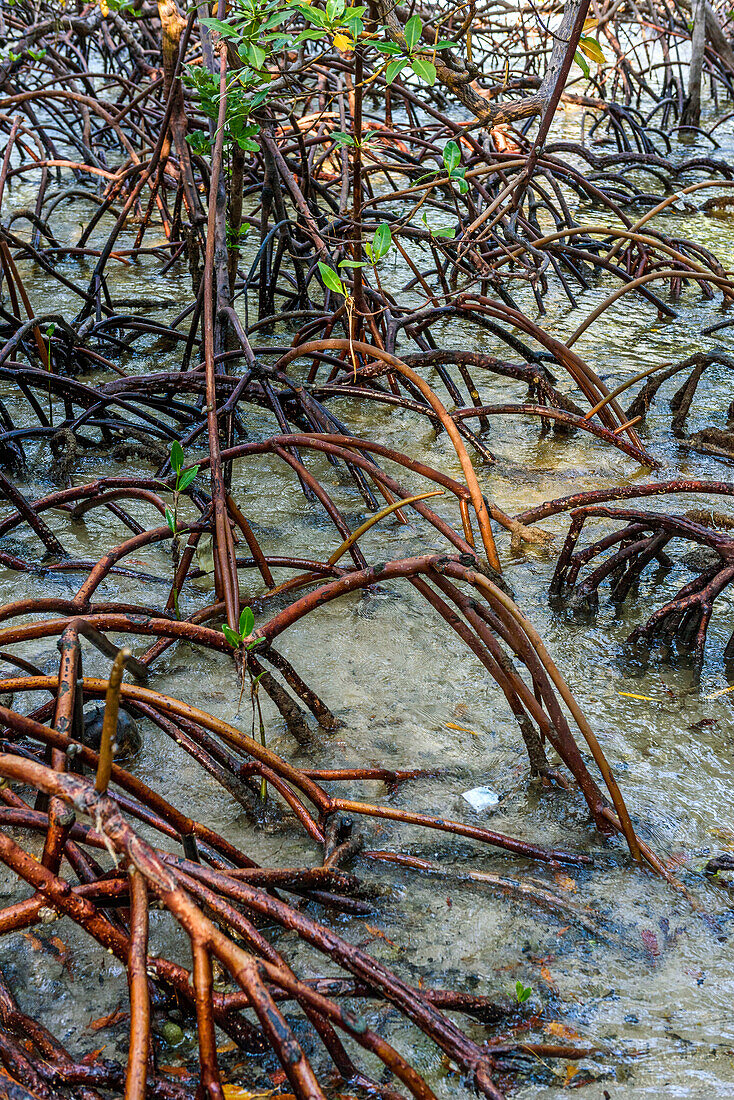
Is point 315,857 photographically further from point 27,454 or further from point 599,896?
point 27,454

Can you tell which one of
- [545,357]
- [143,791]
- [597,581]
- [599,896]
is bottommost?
[599,896]

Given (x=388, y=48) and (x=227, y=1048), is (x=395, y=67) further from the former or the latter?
(x=227, y=1048)

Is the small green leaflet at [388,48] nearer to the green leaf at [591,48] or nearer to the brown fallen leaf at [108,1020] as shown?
the green leaf at [591,48]

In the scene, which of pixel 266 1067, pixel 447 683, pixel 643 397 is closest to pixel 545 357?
pixel 643 397

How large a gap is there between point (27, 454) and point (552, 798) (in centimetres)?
185

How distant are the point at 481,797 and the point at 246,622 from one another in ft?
1.69

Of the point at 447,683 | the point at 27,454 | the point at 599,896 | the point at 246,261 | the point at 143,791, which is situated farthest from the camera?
the point at 246,261

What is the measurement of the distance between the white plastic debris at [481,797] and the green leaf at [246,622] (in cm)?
48

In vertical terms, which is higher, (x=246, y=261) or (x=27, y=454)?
(x=246, y=261)

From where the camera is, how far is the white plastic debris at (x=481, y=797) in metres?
1.58

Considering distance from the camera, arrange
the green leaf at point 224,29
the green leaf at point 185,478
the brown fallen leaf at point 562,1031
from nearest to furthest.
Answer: the brown fallen leaf at point 562,1031, the green leaf at point 185,478, the green leaf at point 224,29

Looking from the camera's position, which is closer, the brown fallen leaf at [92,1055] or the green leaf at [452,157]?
the brown fallen leaf at [92,1055]

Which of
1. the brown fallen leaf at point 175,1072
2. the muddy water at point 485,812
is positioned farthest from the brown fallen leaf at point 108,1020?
the brown fallen leaf at point 175,1072

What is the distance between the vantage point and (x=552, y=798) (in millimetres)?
1604
